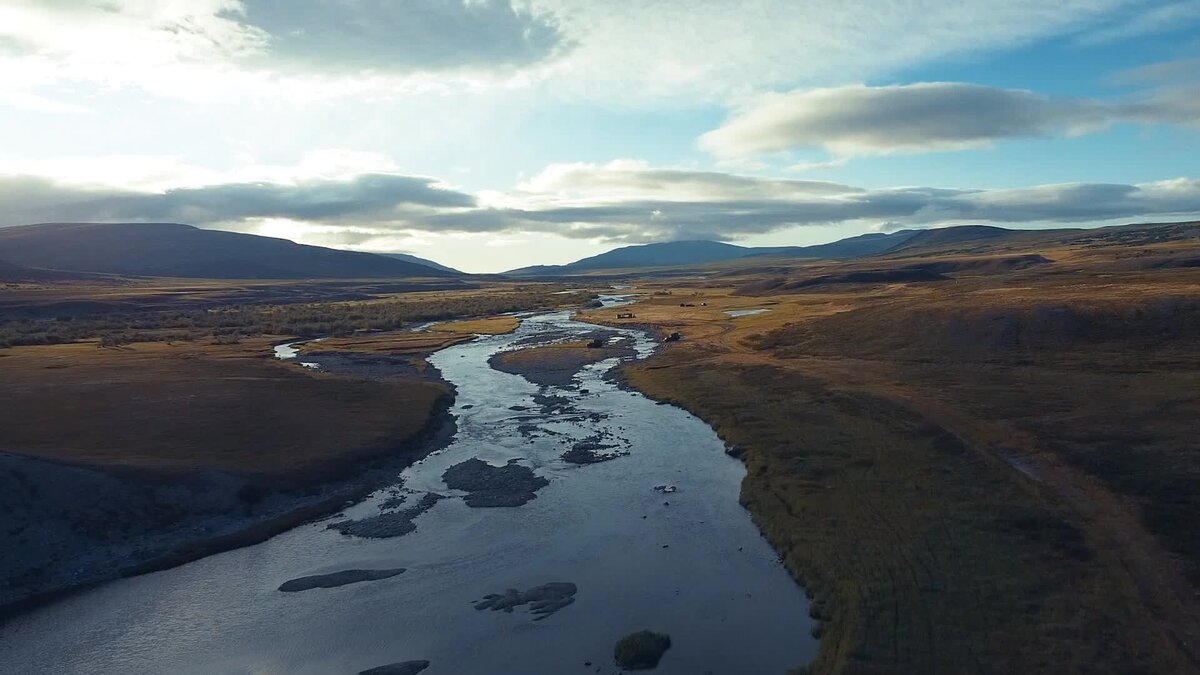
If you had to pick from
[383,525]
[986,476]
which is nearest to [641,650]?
[383,525]

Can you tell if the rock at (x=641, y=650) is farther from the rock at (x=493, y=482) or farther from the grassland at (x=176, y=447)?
the grassland at (x=176, y=447)

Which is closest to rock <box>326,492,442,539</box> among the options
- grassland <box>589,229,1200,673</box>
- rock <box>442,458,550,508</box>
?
rock <box>442,458,550,508</box>

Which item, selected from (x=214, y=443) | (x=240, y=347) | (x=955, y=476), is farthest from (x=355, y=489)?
(x=240, y=347)

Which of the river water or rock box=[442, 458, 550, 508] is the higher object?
rock box=[442, 458, 550, 508]

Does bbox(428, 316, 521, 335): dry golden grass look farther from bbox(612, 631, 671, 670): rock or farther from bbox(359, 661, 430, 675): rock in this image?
bbox(612, 631, 671, 670): rock

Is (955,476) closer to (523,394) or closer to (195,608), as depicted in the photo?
(195,608)
